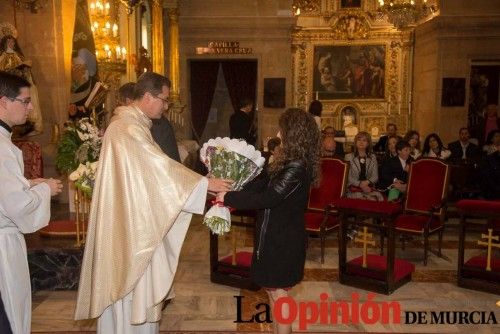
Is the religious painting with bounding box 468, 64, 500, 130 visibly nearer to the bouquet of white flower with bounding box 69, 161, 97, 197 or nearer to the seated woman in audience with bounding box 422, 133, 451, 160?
the seated woman in audience with bounding box 422, 133, 451, 160

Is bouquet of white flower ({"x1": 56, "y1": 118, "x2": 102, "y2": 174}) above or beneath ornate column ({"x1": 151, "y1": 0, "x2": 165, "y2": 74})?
beneath

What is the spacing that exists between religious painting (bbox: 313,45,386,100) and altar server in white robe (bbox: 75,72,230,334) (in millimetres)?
11734

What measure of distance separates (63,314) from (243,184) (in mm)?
2372

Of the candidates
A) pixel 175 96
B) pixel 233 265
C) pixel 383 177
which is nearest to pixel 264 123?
pixel 175 96

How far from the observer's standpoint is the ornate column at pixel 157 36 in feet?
41.0

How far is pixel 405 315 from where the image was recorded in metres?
4.79

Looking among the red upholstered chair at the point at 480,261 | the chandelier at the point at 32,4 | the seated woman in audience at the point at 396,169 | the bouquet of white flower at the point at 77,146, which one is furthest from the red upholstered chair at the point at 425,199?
the chandelier at the point at 32,4

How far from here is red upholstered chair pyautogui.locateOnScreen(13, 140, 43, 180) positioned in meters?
6.95

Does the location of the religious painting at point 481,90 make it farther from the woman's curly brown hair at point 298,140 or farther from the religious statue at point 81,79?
the woman's curly brown hair at point 298,140

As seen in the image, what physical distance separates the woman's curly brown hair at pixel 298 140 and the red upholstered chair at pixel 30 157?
469 cm

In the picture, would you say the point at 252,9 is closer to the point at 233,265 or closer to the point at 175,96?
the point at 175,96

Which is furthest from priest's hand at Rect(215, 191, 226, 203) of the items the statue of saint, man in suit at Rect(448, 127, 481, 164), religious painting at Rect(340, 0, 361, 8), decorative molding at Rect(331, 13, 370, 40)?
religious painting at Rect(340, 0, 361, 8)

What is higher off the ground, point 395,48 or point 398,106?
point 395,48

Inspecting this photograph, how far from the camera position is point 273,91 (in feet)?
45.0
